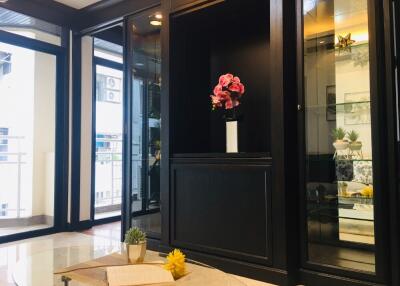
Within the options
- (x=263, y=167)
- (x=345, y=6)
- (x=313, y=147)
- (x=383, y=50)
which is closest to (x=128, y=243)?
(x=263, y=167)

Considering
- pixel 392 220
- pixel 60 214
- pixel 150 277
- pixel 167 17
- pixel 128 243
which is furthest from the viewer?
pixel 60 214

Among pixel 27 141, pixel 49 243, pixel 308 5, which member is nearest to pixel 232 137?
pixel 308 5

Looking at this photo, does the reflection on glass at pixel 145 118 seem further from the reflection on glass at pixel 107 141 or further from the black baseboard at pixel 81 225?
the reflection on glass at pixel 107 141

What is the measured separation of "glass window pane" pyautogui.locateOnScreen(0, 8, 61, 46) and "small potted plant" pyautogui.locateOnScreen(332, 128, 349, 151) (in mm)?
3570

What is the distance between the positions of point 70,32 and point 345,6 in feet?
11.0

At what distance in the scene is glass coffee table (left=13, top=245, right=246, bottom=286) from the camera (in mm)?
1436

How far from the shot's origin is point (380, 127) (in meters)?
2.13

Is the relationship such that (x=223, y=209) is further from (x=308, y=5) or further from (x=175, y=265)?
(x=308, y=5)

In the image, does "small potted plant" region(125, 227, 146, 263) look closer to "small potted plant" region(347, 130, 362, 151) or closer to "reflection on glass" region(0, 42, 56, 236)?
"small potted plant" region(347, 130, 362, 151)

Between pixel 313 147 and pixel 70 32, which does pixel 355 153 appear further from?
pixel 70 32

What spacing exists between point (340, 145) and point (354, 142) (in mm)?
106

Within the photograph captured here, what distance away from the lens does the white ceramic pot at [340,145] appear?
2417 mm

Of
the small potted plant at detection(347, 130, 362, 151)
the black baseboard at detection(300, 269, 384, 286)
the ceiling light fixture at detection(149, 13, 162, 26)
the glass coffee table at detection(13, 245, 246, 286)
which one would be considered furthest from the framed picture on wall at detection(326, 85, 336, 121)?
the ceiling light fixture at detection(149, 13, 162, 26)

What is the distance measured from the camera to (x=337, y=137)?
246cm
